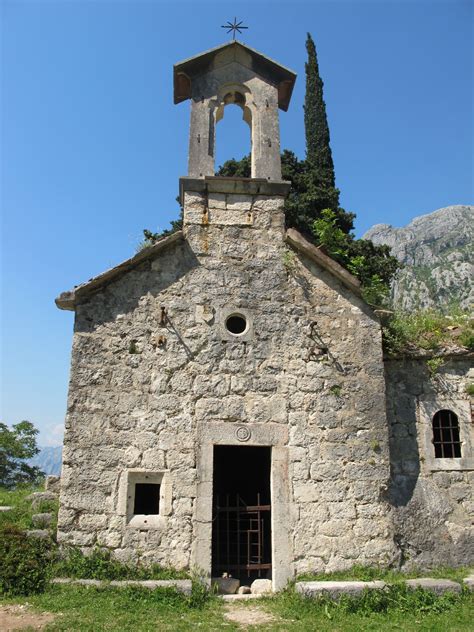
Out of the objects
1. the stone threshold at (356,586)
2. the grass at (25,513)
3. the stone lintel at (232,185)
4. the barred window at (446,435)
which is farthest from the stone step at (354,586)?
the stone lintel at (232,185)

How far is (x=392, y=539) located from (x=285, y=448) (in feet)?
6.70

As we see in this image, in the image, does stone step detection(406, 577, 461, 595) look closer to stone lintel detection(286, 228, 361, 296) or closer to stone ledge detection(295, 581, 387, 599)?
stone ledge detection(295, 581, 387, 599)

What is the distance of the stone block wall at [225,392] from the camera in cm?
725

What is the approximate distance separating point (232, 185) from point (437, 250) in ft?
250

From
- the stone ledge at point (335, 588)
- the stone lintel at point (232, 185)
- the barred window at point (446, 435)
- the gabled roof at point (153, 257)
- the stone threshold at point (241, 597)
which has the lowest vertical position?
the stone threshold at point (241, 597)

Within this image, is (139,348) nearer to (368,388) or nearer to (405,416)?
(368,388)

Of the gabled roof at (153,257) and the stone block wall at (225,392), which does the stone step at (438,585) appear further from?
the gabled roof at (153,257)

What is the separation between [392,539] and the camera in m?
7.46

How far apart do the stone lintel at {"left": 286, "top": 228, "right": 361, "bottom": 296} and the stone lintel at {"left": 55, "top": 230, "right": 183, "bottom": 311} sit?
1911 mm

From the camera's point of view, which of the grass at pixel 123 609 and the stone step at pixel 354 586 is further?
the stone step at pixel 354 586

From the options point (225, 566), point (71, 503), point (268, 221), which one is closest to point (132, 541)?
point (71, 503)

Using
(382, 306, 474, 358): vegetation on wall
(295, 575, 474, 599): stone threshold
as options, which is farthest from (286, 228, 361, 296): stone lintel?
(295, 575, 474, 599): stone threshold

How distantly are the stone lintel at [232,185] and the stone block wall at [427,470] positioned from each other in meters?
3.58

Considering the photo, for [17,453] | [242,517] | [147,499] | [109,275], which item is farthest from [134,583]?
[17,453]
